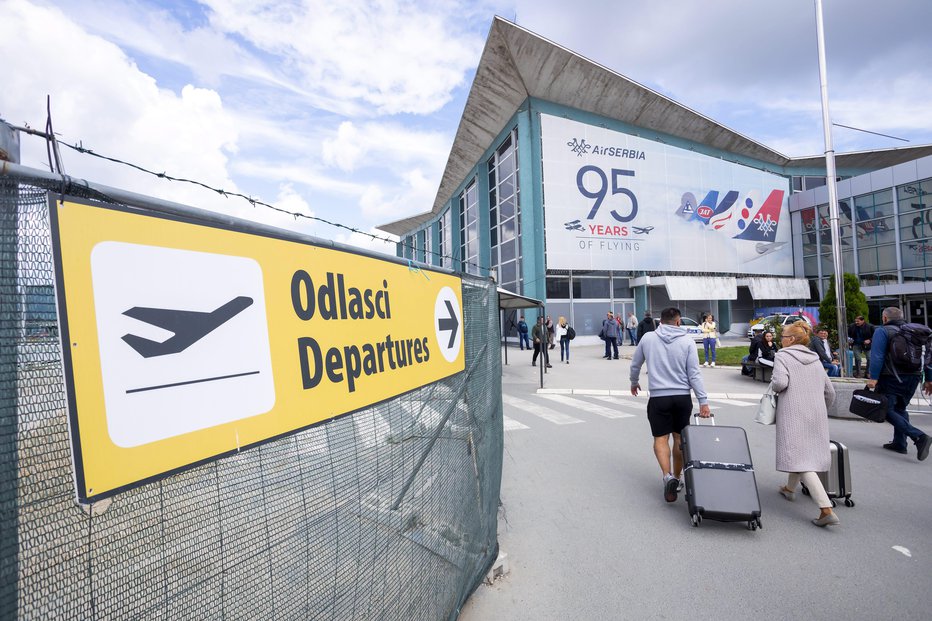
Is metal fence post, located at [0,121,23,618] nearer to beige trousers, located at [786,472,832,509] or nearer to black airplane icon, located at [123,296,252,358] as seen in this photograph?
black airplane icon, located at [123,296,252,358]

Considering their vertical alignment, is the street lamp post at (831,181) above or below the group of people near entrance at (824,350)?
above

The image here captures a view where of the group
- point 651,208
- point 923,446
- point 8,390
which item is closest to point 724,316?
point 651,208

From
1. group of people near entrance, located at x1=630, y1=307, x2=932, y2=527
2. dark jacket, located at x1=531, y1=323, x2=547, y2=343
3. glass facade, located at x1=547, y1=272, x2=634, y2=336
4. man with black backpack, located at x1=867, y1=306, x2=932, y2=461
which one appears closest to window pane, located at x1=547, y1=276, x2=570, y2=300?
glass facade, located at x1=547, y1=272, x2=634, y2=336

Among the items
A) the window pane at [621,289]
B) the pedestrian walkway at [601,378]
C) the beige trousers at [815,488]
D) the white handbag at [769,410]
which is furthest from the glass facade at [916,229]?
the beige trousers at [815,488]

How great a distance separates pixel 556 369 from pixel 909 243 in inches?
1007

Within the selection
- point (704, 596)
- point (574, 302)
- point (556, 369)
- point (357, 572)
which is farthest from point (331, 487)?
point (574, 302)

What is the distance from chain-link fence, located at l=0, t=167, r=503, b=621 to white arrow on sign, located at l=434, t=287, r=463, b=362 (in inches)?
8.4

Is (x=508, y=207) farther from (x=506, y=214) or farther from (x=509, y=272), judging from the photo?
(x=509, y=272)

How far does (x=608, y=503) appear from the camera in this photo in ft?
15.6

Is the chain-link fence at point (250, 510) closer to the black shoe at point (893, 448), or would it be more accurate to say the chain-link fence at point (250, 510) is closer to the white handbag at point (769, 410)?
the white handbag at point (769, 410)

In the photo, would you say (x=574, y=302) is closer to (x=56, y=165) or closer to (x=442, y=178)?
(x=442, y=178)

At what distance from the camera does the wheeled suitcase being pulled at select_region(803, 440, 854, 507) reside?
4477mm

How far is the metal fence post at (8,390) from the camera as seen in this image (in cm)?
104

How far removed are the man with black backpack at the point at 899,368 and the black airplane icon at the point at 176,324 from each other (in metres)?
7.52
